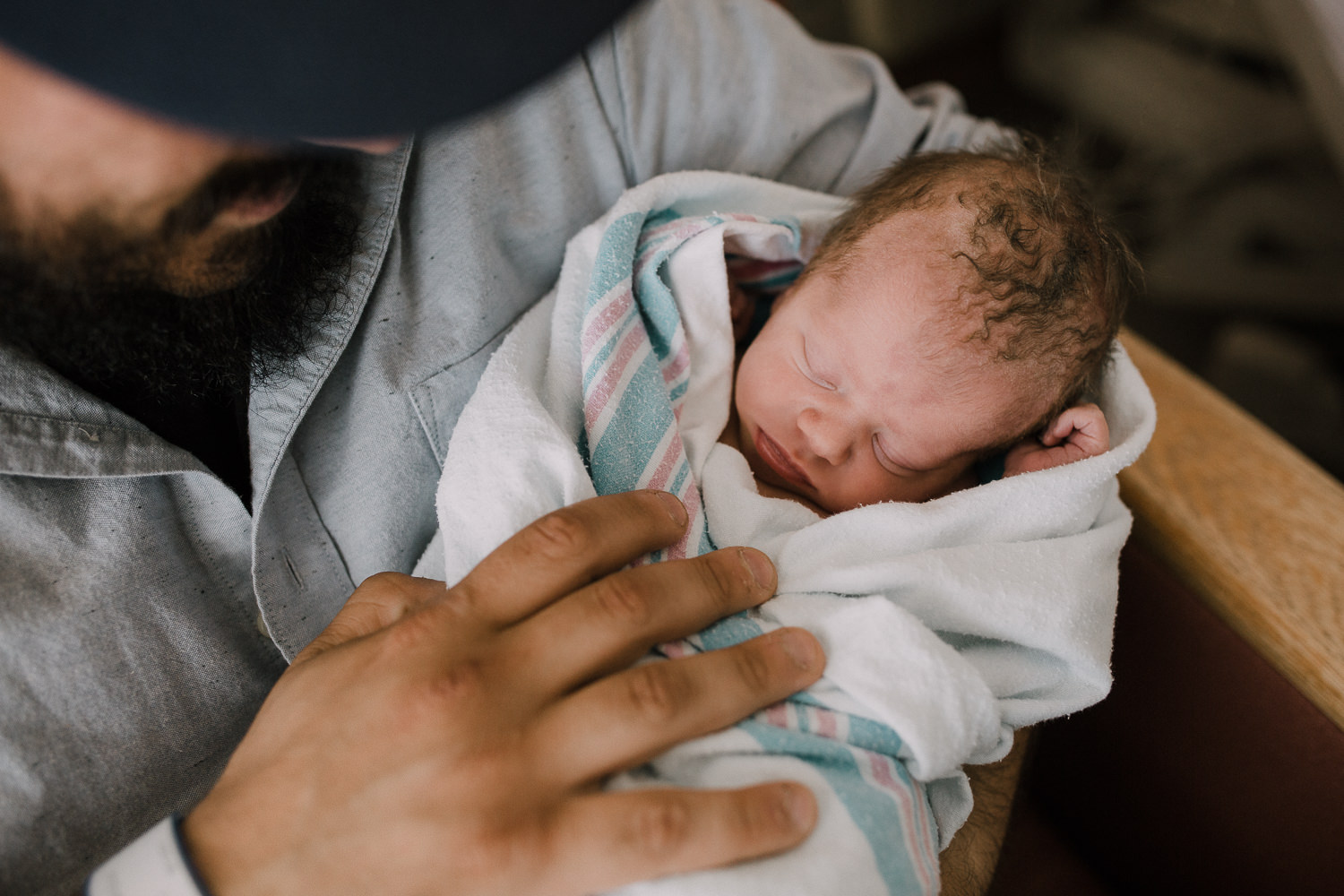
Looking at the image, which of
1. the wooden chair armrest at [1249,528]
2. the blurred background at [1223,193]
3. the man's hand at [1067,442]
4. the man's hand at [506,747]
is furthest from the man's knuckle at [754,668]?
the blurred background at [1223,193]

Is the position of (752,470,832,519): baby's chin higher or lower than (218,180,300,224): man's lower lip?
lower

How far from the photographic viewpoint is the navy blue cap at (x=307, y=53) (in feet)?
1.32

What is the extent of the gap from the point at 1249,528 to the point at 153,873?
1.05 meters

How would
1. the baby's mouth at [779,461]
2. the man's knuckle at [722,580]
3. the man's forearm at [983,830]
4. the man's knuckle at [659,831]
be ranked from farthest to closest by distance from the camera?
the baby's mouth at [779,461]
the man's forearm at [983,830]
the man's knuckle at [722,580]
the man's knuckle at [659,831]

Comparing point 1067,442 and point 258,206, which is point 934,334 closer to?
point 1067,442

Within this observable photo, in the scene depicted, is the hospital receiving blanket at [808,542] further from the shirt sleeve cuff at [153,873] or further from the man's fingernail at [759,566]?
the shirt sleeve cuff at [153,873]

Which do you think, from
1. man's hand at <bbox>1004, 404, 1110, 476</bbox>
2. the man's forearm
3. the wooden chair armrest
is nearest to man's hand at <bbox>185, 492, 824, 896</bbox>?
the man's forearm

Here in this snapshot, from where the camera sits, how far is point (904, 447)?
860mm

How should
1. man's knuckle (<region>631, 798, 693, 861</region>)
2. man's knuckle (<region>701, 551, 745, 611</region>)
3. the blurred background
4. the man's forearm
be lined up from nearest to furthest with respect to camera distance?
man's knuckle (<region>631, 798, 693, 861</region>), man's knuckle (<region>701, 551, 745, 611</region>), the man's forearm, the blurred background

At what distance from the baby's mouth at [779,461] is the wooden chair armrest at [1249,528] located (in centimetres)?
40

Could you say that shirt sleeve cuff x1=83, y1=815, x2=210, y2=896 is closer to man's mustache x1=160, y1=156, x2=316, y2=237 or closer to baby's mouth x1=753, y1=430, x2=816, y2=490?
man's mustache x1=160, y1=156, x2=316, y2=237

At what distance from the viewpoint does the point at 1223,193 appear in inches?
90.0

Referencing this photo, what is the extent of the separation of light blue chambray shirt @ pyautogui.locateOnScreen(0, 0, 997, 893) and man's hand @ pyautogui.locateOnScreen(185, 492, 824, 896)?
0.61 feet

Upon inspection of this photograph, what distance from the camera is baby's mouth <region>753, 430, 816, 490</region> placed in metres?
0.88
